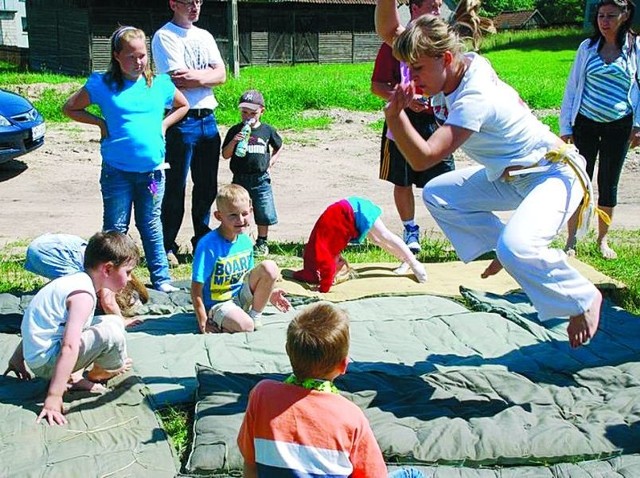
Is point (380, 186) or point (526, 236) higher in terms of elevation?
point (526, 236)

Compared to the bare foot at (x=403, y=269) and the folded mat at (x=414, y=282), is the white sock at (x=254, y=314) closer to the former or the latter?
the folded mat at (x=414, y=282)

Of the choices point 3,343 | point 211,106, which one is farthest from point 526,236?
point 211,106

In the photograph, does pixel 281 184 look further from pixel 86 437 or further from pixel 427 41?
pixel 86 437

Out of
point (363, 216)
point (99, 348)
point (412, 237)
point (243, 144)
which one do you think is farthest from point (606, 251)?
point (99, 348)

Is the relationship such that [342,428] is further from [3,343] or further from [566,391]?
[3,343]

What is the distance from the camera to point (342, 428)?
116 inches

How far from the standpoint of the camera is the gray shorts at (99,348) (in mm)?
4273

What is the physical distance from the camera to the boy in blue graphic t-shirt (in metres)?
5.34

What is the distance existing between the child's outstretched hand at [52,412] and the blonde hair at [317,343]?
159 centimetres

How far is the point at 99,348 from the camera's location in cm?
437

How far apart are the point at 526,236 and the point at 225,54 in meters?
25.6

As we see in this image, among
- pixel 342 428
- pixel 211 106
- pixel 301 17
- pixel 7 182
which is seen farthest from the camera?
pixel 301 17

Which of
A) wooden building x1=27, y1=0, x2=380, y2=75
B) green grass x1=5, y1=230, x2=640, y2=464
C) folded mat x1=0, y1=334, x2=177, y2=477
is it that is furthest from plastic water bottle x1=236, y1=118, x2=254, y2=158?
wooden building x1=27, y1=0, x2=380, y2=75

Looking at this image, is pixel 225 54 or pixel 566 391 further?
pixel 225 54
